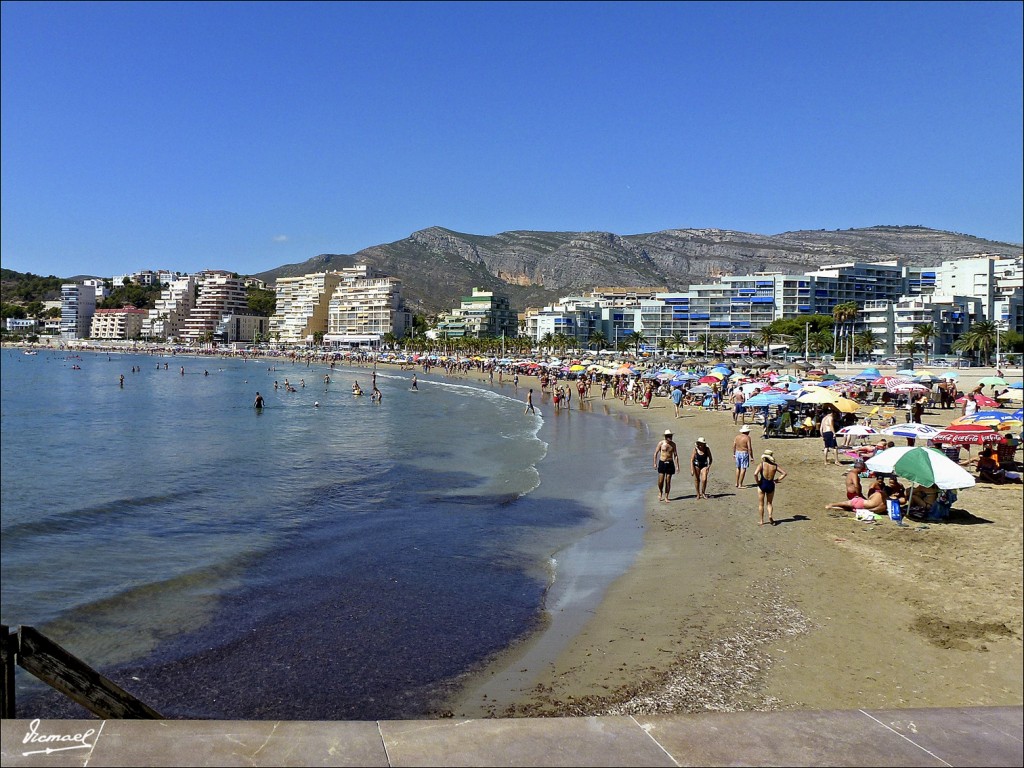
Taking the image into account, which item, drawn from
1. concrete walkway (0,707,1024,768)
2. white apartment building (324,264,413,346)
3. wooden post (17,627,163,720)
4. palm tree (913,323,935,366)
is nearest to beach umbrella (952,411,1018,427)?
concrete walkway (0,707,1024,768)

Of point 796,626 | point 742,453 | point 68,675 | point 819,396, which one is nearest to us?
point 68,675

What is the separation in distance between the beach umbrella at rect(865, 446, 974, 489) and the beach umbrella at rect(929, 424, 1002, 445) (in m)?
3.62

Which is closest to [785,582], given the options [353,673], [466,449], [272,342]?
[353,673]

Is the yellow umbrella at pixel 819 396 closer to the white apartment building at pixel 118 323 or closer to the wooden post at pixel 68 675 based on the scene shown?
the wooden post at pixel 68 675

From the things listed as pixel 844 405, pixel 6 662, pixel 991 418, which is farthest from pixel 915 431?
pixel 6 662

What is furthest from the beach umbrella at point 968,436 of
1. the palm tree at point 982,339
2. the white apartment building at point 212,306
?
the white apartment building at point 212,306

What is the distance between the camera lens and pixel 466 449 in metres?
24.1

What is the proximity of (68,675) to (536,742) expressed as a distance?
7.25ft

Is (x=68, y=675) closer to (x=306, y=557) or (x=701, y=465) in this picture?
(x=306, y=557)

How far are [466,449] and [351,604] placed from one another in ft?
50.5

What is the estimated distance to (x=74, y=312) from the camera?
618 feet

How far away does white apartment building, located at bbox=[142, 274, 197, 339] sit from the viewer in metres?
183

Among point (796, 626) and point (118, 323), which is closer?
point (796, 626)

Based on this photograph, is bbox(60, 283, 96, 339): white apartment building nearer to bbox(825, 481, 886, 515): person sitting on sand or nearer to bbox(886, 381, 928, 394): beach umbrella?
bbox(886, 381, 928, 394): beach umbrella
